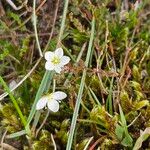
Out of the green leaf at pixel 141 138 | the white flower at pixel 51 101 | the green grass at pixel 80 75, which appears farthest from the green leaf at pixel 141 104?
the white flower at pixel 51 101

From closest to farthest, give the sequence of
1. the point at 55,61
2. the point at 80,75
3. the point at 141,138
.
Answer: the point at 141,138 → the point at 55,61 → the point at 80,75

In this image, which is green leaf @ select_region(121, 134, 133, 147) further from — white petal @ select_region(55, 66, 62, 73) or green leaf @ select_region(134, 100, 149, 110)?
white petal @ select_region(55, 66, 62, 73)

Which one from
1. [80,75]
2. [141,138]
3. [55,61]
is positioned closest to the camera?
[141,138]

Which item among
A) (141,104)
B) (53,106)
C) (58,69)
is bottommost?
(141,104)

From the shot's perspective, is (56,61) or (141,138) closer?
(141,138)

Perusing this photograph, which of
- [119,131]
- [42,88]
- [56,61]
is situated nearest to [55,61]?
[56,61]

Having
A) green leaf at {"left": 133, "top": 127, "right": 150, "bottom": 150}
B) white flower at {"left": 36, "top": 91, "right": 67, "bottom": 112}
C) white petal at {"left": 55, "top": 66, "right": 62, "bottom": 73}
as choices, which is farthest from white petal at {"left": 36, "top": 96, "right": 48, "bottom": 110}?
green leaf at {"left": 133, "top": 127, "right": 150, "bottom": 150}

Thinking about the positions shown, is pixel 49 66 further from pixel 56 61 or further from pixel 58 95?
pixel 58 95

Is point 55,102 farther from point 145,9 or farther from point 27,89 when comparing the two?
point 145,9
